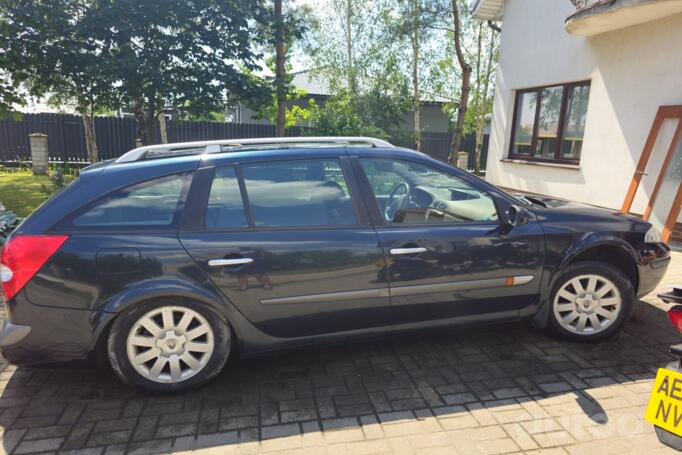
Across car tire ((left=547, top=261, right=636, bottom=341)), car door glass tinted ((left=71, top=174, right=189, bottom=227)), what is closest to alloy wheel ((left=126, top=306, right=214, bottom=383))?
car door glass tinted ((left=71, top=174, right=189, bottom=227))

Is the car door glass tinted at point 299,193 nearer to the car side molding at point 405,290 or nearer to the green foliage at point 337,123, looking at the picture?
the car side molding at point 405,290

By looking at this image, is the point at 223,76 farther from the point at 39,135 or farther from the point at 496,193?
the point at 39,135

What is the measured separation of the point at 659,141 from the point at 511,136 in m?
4.01

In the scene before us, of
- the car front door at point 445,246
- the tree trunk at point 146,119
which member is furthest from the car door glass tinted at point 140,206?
the tree trunk at point 146,119

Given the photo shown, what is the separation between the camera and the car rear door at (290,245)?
9.20ft

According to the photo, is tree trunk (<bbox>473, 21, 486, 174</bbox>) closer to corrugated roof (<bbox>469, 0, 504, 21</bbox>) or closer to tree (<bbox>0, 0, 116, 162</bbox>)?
corrugated roof (<bbox>469, 0, 504, 21</bbox>)

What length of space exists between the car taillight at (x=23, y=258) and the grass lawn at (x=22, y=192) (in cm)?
597

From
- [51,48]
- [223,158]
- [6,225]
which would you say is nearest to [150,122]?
[51,48]

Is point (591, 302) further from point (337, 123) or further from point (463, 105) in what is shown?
point (463, 105)

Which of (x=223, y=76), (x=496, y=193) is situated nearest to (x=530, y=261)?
(x=496, y=193)

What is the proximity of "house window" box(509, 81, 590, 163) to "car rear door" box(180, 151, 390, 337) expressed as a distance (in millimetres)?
7397

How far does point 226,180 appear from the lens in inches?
115

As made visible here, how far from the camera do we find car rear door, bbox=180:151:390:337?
9.20ft

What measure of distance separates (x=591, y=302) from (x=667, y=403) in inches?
53.4
